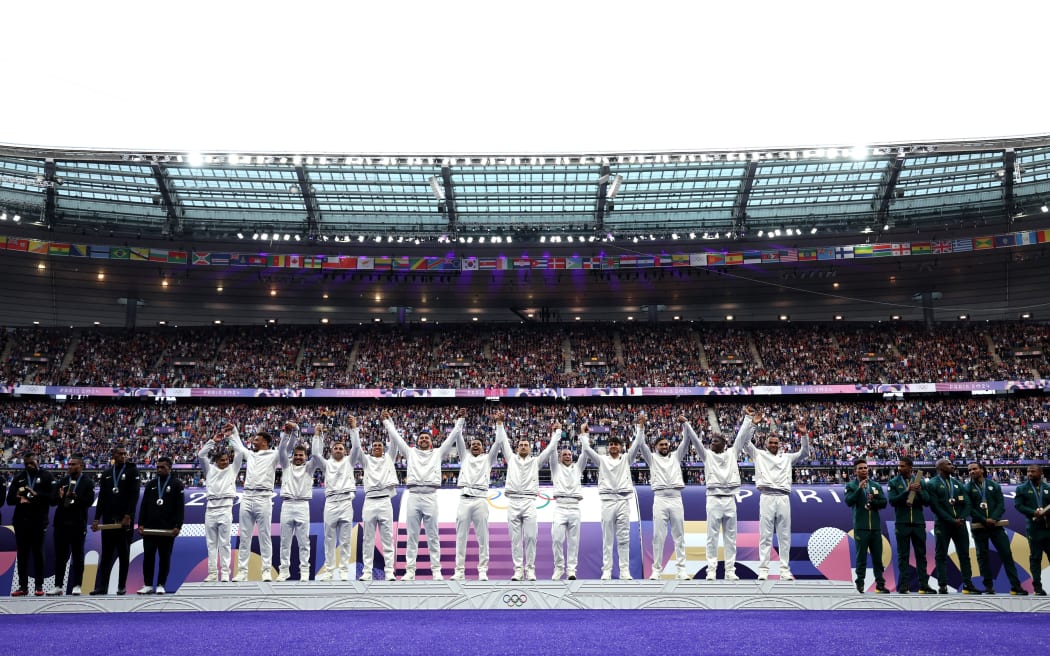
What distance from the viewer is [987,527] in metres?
10.6

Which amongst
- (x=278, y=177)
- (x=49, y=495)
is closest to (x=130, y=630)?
(x=49, y=495)

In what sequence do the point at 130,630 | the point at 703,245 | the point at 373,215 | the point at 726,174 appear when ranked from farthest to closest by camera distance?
the point at 703,245 → the point at 373,215 → the point at 726,174 → the point at 130,630

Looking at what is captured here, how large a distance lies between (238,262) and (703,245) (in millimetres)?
26413

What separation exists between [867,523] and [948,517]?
1153 millimetres

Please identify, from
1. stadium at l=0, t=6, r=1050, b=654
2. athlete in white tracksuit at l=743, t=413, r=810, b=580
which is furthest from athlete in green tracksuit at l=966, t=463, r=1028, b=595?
stadium at l=0, t=6, r=1050, b=654

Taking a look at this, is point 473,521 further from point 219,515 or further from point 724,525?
point 219,515

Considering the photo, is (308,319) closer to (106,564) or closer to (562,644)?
(106,564)

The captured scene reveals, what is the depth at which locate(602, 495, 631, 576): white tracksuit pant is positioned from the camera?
11148mm

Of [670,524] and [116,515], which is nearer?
[116,515]

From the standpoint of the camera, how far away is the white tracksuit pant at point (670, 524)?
1111 cm

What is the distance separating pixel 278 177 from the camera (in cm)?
3584

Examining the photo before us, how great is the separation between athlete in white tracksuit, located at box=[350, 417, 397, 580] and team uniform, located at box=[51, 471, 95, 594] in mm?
3931

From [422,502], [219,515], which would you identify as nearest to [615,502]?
[422,502]

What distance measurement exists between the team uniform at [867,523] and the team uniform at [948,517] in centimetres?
77
